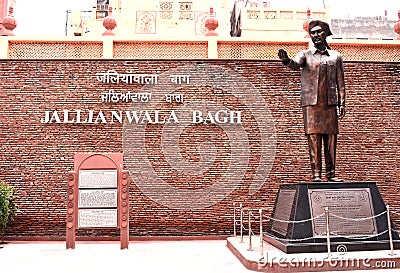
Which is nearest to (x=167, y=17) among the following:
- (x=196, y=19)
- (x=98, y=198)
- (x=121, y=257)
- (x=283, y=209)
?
(x=196, y=19)

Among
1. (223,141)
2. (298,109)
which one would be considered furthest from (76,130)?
(298,109)

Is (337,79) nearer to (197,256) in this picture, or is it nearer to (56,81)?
(197,256)

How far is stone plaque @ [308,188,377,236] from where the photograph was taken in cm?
548

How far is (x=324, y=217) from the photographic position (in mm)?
5527

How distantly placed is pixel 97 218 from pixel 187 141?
2651 millimetres

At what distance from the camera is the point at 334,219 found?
5539mm

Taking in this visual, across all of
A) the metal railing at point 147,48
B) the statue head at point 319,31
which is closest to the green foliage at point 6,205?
the metal railing at point 147,48

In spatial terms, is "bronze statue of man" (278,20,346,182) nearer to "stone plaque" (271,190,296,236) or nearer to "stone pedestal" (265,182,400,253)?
"stone pedestal" (265,182,400,253)

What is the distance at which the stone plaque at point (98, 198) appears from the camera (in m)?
6.88

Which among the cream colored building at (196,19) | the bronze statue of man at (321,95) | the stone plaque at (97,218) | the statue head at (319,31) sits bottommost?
the stone plaque at (97,218)

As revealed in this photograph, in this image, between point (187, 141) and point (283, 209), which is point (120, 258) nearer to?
point (283, 209)
